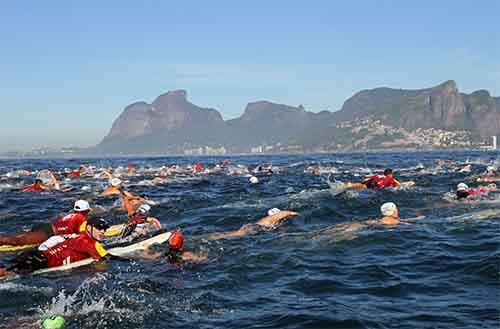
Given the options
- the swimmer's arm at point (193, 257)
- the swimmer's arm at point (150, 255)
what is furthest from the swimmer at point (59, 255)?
the swimmer's arm at point (193, 257)

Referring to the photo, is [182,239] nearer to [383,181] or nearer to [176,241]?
[176,241]

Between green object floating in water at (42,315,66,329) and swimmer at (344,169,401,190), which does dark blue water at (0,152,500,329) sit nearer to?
green object floating in water at (42,315,66,329)

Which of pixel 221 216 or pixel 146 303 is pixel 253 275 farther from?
pixel 221 216

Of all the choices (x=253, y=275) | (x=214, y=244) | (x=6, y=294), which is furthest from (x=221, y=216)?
(x=6, y=294)

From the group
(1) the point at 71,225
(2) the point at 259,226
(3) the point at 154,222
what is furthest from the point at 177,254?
(2) the point at 259,226

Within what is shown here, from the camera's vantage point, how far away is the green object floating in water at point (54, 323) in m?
7.67

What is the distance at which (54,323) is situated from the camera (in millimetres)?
7695

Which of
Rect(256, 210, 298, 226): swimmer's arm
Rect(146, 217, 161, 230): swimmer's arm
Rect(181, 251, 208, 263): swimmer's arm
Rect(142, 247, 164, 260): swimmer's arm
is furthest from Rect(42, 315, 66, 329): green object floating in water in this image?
Rect(256, 210, 298, 226): swimmer's arm

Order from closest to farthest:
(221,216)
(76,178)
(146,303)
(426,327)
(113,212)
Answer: (426,327), (146,303), (221,216), (113,212), (76,178)

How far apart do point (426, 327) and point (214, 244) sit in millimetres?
7646

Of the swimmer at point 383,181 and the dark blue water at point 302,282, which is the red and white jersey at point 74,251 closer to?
the dark blue water at point 302,282

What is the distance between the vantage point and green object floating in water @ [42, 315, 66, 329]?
25.2ft

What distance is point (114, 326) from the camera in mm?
7988

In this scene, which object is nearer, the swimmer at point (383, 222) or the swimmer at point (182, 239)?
the swimmer at point (182, 239)
